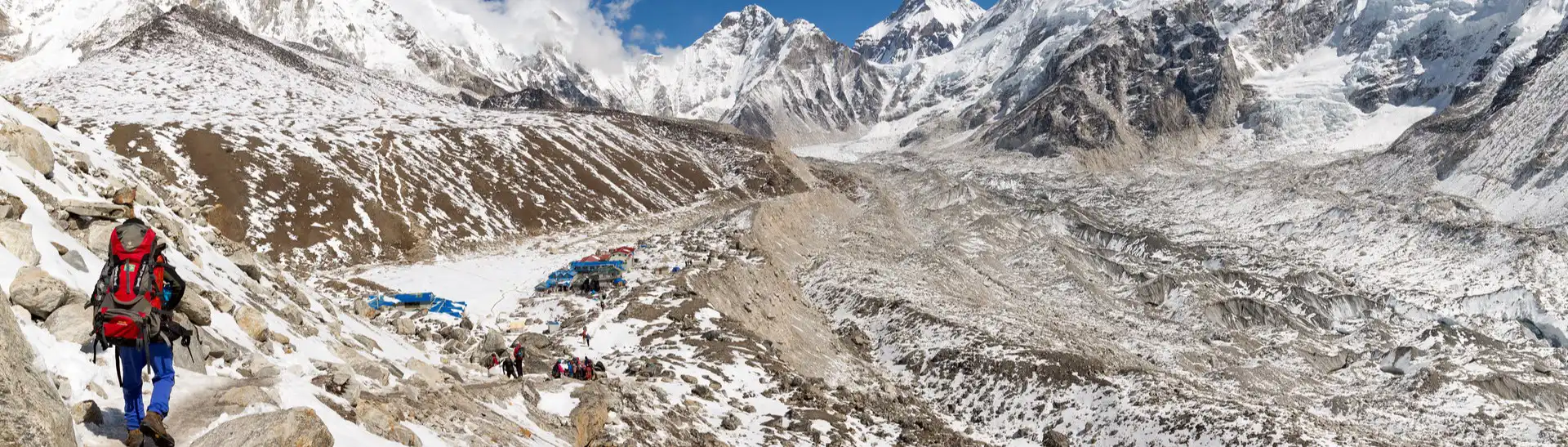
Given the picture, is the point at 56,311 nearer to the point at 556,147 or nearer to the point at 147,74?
the point at 556,147

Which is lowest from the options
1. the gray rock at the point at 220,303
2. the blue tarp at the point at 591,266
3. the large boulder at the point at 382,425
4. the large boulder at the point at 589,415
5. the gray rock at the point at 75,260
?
the blue tarp at the point at 591,266

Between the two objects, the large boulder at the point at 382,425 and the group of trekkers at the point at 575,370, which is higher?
the large boulder at the point at 382,425

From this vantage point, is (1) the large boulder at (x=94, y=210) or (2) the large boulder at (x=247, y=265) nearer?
(1) the large boulder at (x=94, y=210)

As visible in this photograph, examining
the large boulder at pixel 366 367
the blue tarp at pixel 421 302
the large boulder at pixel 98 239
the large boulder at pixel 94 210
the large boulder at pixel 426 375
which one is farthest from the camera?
the blue tarp at pixel 421 302

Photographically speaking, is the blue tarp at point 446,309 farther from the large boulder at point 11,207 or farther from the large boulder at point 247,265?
the large boulder at point 11,207

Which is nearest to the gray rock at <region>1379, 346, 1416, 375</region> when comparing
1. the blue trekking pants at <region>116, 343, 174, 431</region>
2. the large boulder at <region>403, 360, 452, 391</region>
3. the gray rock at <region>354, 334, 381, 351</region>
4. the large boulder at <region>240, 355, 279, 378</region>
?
the large boulder at <region>403, 360, 452, 391</region>

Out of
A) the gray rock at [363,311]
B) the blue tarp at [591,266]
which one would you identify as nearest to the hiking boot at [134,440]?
the gray rock at [363,311]
